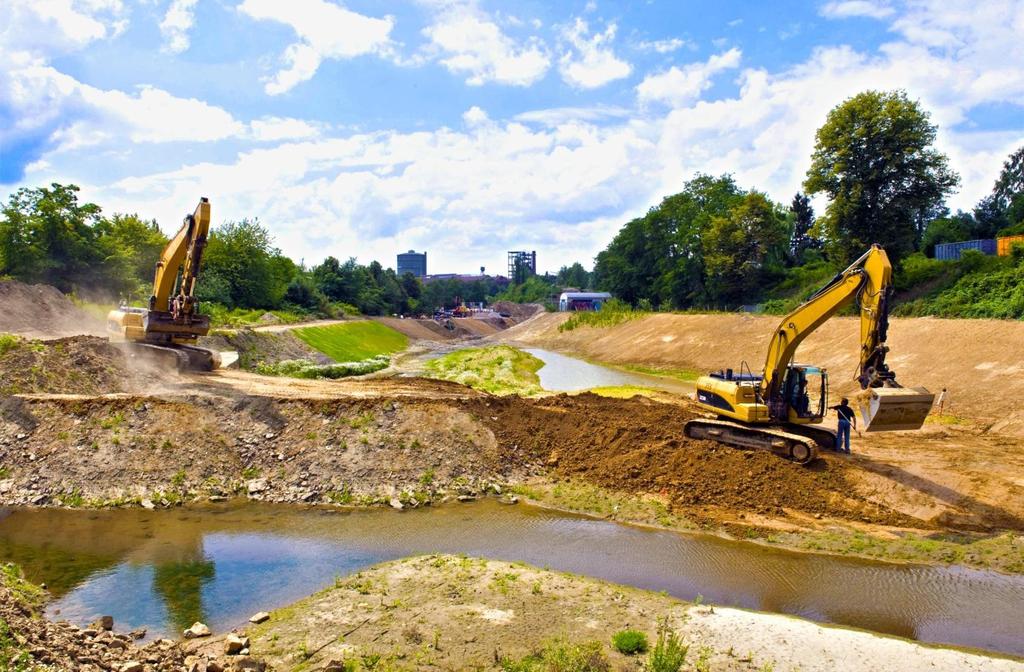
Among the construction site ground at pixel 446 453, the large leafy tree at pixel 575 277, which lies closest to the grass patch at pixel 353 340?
the construction site ground at pixel 446 453

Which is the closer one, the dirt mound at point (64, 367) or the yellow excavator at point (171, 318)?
the dirt mound at point (64, 367)

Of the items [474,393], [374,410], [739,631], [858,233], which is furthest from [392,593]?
[858,233]

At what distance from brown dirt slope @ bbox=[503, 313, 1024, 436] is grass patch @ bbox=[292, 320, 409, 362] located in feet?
65.3

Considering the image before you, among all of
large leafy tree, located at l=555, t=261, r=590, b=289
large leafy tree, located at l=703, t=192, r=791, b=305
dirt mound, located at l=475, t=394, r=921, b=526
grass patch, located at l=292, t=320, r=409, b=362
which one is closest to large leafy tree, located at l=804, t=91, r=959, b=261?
large leafy tree, located at l=703, t=192, r=791, b=305

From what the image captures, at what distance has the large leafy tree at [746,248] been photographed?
67500mm

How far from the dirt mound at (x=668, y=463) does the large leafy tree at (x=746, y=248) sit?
4870 cm

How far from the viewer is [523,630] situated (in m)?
10.3

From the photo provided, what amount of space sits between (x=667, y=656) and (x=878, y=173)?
1915 inches

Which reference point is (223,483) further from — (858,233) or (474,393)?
(858,233)

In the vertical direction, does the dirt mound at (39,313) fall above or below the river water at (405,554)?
above

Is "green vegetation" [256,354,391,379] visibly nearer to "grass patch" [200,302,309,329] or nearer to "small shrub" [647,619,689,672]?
"grass patch" [200,302,309,329]

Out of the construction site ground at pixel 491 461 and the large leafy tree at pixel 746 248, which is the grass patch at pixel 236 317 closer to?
the construction site ground at pixel 491 461

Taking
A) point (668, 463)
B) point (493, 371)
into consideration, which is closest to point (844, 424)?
point (668, 463)

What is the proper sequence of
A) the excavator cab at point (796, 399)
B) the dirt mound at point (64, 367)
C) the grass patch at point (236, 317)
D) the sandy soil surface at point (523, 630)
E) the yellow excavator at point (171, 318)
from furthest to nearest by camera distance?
1. the grass patch at point (236, 317)
2. the yellow excavator at point (171, 318)
3. the dirt mound at point (64, 367)
4. the excavator cab at point (796, 399)
5. the sandy soil surface at point (523, 630)
